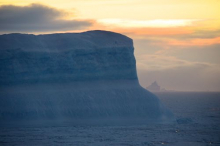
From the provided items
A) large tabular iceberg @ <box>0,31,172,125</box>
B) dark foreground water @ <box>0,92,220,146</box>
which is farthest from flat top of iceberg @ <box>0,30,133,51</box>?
dark foreground water @ <box>0,92,220,146</box>

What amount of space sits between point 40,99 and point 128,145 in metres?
16.2

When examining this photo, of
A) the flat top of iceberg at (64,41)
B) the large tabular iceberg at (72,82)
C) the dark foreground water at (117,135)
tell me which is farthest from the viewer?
the flat top of iceberg at (64,41)

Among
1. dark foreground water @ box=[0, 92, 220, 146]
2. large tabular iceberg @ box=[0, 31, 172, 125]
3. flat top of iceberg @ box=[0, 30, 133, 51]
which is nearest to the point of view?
dark foreground water @ box=[0, 92, 220, 146]

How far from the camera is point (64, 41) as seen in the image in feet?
175

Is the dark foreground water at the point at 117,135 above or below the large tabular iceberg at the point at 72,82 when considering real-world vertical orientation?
below

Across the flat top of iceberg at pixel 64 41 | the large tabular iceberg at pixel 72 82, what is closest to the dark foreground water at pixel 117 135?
the large tabular iceberg at pixel 72 82

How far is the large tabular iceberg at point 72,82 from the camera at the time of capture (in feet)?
161

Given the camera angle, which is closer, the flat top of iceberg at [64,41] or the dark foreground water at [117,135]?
the dark foreground water at [117,135]

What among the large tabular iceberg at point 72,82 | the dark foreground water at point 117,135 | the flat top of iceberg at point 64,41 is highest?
the flat top of iceberg at point 64,41

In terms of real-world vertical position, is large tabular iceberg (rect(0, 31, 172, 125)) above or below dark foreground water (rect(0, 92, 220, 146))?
above

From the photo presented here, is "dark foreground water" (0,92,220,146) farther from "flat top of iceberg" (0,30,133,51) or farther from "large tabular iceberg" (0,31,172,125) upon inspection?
"flat top of iceberg" (0,30,133,51)

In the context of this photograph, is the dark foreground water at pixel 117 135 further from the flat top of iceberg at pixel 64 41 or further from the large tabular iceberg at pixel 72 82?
the flat top of iceberg at pixel 64 41

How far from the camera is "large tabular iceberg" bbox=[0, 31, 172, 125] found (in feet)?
161

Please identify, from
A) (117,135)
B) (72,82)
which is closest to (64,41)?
(72,82)
